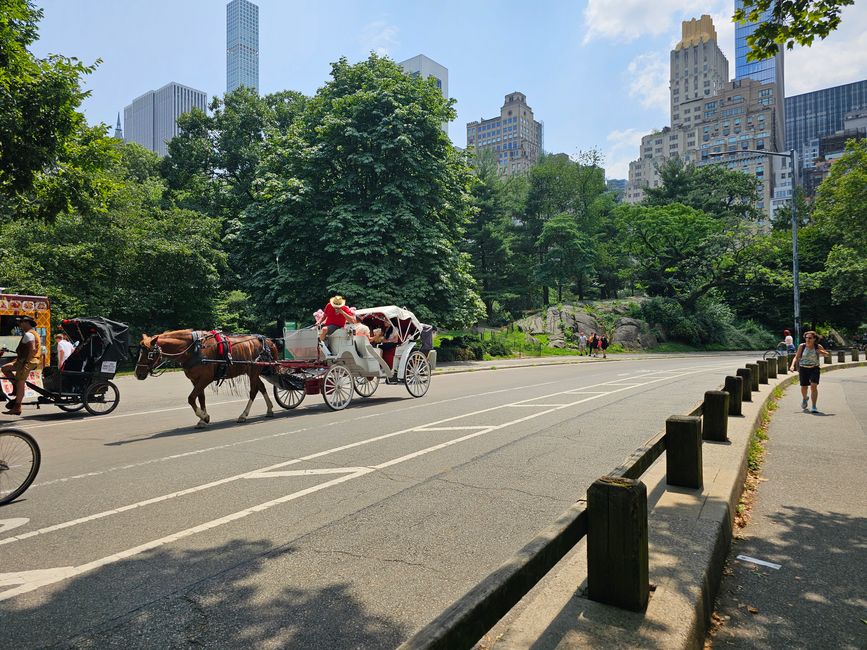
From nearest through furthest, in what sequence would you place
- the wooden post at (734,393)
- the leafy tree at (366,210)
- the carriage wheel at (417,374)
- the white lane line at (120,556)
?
the white lane line at (120,556) → the wooden post at (734,393) → the carriage wheel at (417,374) → the leafy tree at (366,210)

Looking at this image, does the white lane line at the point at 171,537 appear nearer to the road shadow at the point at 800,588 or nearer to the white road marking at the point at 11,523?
the white road marking at the point at 11,523

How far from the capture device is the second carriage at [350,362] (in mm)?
11688

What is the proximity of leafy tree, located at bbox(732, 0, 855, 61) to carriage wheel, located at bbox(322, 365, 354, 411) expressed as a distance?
8995 millimetres

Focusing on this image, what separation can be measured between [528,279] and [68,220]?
37.5 m

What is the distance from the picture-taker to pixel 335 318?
12359 millimetres

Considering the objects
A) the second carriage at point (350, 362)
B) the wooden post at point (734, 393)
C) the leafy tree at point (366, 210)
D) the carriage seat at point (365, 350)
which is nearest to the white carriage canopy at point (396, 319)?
the second carriage at point (350, 362)

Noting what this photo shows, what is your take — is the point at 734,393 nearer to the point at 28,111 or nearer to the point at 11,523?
the point at 11,523

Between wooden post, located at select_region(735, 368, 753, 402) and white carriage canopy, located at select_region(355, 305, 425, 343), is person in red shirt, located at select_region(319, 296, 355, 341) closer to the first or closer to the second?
white carriage canopy, located at select_region(355, 305, 425, 343)

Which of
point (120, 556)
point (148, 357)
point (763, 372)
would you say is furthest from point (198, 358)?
point (763, 372)

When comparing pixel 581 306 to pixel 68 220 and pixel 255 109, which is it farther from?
pixel 68 220

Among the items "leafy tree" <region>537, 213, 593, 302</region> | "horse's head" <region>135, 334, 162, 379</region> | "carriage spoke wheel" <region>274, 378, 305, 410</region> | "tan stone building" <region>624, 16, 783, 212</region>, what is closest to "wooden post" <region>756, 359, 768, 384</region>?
"carriage spoke wheel" <region>274, 378, 305, 410</region>

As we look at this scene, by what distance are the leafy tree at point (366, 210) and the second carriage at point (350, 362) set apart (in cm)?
1073

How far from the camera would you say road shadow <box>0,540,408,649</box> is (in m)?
2.99

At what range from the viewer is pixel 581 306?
45.0 m
